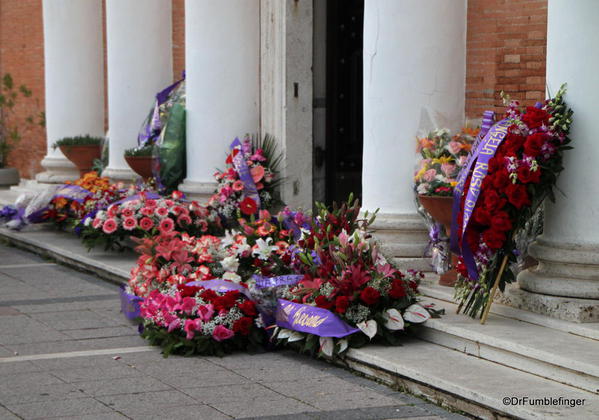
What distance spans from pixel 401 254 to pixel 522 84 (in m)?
1.80

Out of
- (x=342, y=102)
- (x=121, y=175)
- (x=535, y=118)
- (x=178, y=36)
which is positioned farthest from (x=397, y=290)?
(x=178, y=36)

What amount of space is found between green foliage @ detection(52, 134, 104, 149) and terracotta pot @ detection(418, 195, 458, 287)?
7.73m

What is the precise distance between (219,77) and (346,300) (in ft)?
15.4

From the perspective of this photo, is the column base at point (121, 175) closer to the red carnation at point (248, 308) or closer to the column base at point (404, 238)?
the column base at point (404, 238)

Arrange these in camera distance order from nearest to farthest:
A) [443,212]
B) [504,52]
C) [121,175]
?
[443,212]
[504,52]
[121,175]

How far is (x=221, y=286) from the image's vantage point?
6797 millimetres

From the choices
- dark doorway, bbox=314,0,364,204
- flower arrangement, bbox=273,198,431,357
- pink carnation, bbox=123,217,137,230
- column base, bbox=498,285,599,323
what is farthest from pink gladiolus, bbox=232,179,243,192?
column base, bbox=498,285,599,323

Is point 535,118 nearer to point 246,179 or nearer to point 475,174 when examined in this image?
point 475,174

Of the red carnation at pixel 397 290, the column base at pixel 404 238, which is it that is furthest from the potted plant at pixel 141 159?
the red carnation at pixel 397 290

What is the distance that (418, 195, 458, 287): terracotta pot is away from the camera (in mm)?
7034

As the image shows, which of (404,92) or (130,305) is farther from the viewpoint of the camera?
(404,92)

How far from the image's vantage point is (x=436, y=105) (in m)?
7.64

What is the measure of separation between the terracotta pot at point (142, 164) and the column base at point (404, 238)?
4402 millimetres

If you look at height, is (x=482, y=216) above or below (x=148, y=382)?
above
